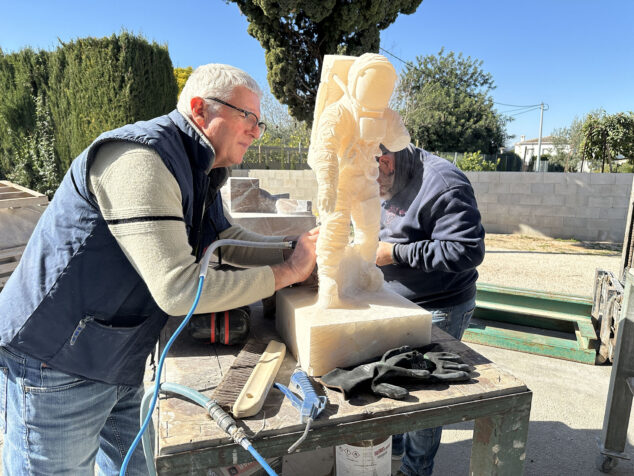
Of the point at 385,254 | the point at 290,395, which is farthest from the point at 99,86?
the point at 290,395

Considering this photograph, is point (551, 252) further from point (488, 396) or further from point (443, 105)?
point (443, 105)

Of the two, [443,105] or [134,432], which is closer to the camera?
[134,432]

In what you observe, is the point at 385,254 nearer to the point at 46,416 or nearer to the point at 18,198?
the point at 46,416

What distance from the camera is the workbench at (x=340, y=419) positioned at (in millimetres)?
1060

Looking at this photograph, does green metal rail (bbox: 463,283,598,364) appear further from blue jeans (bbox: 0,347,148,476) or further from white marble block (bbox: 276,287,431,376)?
blue jeans (bbox: 0,347,148,476)

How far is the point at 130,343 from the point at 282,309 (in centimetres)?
63

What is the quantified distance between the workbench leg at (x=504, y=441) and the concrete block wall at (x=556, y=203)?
8.77 meters

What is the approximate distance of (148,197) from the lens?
3.72ft

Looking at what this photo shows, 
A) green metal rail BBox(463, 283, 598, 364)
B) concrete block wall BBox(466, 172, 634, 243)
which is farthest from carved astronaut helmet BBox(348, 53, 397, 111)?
concrete block wall BBox(466, 172, 634, 243)

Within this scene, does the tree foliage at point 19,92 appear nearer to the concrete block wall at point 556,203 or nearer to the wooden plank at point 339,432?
the concrete block wall at point 556,203

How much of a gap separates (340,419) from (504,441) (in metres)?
0.59

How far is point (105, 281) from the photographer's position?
1.24 meters

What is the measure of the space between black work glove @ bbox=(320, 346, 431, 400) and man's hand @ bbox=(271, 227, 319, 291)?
0.36 meters

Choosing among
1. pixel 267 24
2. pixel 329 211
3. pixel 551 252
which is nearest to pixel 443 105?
pixel 267 24
